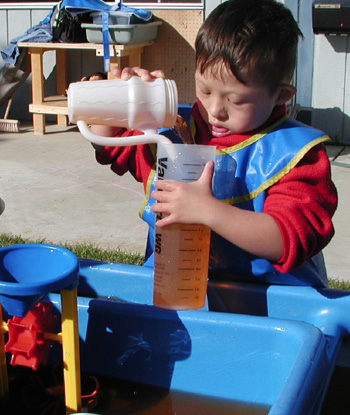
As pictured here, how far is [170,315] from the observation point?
1.32 meters

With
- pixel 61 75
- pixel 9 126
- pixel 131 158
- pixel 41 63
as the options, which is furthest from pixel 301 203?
pixel 61 75

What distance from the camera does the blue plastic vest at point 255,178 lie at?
1.46 m

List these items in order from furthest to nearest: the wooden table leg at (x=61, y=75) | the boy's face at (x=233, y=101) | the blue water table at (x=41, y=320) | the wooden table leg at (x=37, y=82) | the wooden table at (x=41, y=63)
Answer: the wooden table leg at (x=61, y=75) → the wooden table leg at (x=37, y=82) → the wooden table at (x=41, y=63) → the boy's face at (x=233, y=101) → the blue water table at (x=41, y=320)

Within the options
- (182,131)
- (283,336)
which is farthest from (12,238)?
(283,336)

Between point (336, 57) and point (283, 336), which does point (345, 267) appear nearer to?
point (283, 336)

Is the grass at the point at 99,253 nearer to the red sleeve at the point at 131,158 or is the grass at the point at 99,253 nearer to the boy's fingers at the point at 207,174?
the red sleeve at the point at 131,158

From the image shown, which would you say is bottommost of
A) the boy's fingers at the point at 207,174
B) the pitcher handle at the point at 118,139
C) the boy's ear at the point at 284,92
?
the boy's fingers at the point at 207,174

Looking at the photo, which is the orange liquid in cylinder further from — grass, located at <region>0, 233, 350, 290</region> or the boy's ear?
grass, located at <region>0, 233, 350, 290</region>

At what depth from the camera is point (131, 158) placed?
66.5 inches

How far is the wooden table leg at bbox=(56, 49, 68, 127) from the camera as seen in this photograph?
5.80m

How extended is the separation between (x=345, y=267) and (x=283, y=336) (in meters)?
1.57

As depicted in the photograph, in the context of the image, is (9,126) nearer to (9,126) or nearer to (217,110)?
(9,126)

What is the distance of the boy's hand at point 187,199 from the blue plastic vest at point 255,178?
23 cm

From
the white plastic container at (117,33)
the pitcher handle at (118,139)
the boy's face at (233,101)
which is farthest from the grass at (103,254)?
the white plastic container at (117,33)
